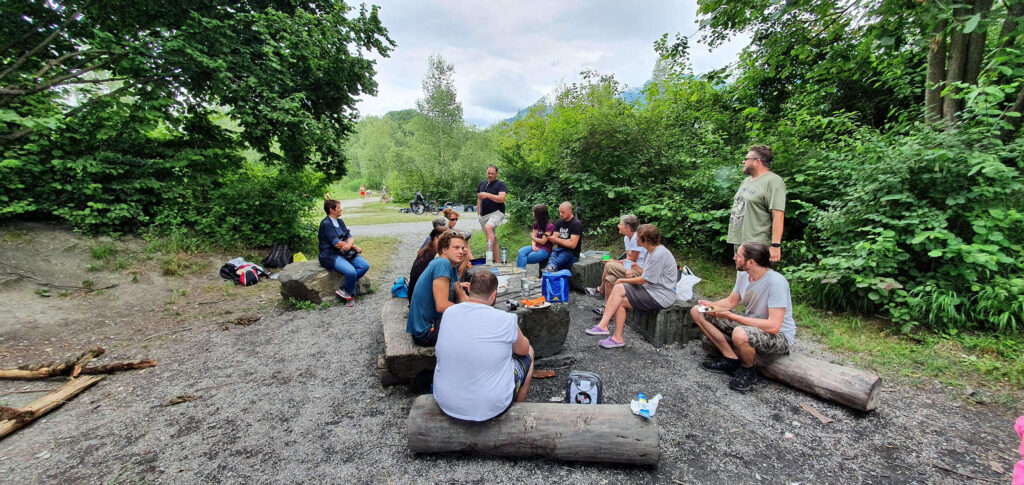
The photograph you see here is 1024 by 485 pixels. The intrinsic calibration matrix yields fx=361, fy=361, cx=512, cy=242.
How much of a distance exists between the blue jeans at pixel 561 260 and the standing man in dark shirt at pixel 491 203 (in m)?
1.89

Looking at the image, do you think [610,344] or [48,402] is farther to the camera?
[610,344]

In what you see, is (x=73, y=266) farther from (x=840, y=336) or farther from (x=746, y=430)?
(x=840, y=336)

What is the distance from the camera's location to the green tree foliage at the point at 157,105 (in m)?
5.59

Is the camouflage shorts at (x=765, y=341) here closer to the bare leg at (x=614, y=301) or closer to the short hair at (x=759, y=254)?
the short hair at (x=759, y=254)

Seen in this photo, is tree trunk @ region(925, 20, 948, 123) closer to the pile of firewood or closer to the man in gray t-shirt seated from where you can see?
the man in gray t-shirt seated

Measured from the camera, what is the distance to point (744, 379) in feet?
10.4

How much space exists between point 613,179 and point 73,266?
973 centimetres

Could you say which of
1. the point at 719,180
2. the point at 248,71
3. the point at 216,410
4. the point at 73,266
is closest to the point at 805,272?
the point at 719,180

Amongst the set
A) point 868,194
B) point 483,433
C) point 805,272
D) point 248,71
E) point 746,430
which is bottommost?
point 746,430

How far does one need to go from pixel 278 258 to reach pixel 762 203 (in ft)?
27.1

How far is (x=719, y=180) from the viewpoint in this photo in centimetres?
605

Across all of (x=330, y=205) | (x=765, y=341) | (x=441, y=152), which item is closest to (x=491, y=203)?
(x=330, y=205)

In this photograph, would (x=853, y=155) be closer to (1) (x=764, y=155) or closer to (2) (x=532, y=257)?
(1) (x=764, y=155)

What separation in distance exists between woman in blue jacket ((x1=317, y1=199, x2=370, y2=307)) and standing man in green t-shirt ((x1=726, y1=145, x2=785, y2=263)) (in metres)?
5.33
